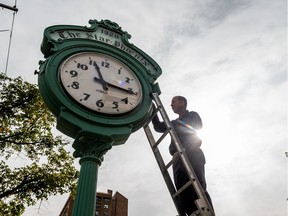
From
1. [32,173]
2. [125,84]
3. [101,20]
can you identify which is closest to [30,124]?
[32,173]

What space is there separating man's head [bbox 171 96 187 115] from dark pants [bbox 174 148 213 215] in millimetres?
774

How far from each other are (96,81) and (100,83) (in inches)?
2.0

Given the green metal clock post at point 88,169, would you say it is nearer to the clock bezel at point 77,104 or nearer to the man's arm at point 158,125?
the clock bezel at point 77,104

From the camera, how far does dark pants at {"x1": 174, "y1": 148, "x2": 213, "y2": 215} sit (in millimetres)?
3268

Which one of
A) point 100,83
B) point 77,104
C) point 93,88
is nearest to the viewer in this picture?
point 77,104

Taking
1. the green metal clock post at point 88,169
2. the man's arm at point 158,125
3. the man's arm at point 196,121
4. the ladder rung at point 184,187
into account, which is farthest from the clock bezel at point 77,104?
the ladder rung at point 184,187

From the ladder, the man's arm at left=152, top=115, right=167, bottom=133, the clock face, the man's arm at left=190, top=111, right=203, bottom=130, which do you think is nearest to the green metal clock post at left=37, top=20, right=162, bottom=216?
the clock face

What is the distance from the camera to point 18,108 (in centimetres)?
919

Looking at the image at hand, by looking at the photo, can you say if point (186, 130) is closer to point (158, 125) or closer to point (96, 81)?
point (158, 125)

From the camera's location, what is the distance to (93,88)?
320 cm

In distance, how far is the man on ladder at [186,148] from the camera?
329 cm

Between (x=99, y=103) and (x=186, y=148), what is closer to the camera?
(x=99, y=103)

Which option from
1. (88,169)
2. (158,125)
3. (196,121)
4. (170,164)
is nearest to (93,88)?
(88,169)

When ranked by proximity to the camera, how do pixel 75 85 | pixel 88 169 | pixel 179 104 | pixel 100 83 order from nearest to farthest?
pixel 88 169 → pixel 75 85 → pixel 100 83 → pixel 179 104
